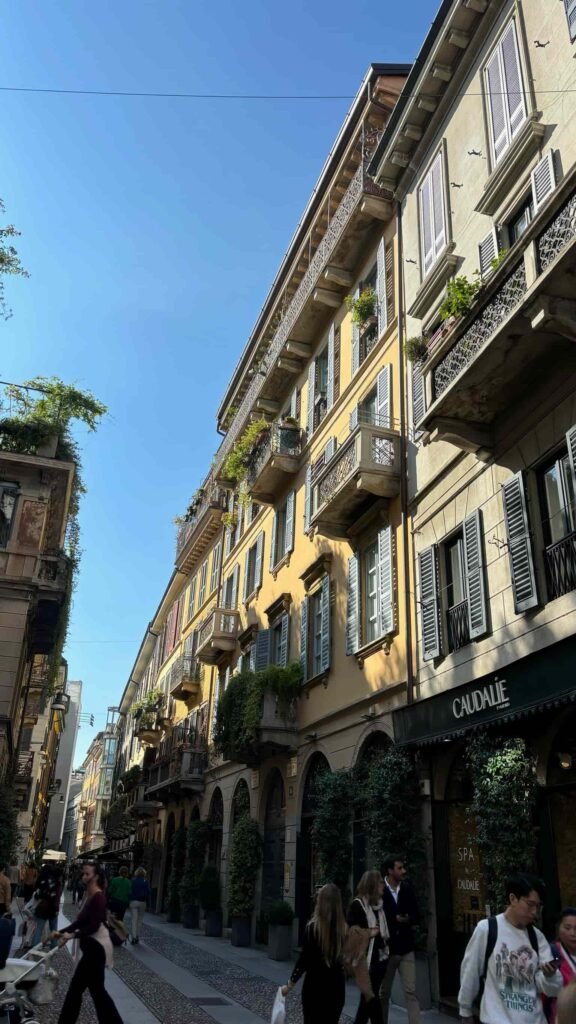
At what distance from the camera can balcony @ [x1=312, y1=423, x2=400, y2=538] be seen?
14031 mm

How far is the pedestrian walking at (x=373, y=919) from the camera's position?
7.27m

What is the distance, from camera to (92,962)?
673cm

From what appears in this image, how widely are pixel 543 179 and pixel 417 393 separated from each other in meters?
4.34

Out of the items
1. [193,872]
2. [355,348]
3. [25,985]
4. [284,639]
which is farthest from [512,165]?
[193,872]

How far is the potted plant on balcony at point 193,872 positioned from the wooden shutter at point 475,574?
1599 centimetres

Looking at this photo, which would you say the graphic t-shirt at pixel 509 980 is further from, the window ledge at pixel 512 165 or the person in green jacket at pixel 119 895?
the person in green jacket at pixel 119 895

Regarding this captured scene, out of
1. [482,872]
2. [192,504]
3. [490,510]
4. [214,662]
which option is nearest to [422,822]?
[482,872]

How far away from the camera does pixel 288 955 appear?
50.0 feet

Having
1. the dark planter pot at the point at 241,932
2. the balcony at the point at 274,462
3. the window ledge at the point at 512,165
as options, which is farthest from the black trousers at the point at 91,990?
the balcony at the point at 274,462

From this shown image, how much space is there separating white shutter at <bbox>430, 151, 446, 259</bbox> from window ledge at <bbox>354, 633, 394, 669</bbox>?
6792 mm

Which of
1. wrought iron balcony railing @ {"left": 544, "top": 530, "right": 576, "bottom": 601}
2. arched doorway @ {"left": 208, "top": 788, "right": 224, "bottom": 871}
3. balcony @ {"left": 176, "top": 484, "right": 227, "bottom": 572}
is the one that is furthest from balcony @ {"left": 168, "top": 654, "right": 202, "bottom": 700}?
wrought iron balcony railing @ {"left": 544, "top": 530, "right": 576, "bottom": 601}

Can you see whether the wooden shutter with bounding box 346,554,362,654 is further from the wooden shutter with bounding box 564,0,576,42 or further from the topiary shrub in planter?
the topiary shrub in planter

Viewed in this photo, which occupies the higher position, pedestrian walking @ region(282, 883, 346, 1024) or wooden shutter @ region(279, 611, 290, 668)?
wooden shutter @ region(279, 611, 290, 668)

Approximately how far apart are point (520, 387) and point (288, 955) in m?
11.8
